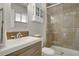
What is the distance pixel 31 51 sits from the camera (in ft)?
3.84

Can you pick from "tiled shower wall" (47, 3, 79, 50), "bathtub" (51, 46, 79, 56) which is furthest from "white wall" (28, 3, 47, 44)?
"bathtub" (51, 46, 79, 56)

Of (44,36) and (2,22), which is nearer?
(2,22)

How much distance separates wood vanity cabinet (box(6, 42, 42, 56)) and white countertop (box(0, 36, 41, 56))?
0.12 ft

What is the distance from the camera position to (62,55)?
1.22 m

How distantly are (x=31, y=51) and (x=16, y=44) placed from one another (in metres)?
0.20

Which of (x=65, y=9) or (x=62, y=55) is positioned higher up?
(x=65, y=9)

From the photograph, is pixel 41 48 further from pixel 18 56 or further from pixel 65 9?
pixel 65 9

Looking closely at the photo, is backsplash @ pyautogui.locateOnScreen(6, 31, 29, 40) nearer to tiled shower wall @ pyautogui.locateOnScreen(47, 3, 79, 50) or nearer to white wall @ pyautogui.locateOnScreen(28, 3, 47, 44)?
white wall @ pyautogui.locateOnScreen(28, 3, 47, 44)

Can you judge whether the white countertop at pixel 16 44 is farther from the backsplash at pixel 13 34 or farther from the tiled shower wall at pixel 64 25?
the tiled shower wall at pixel 64 25

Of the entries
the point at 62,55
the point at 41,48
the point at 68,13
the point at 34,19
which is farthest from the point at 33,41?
the point at 68,13

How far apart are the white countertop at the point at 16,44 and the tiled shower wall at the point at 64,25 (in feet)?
0.67

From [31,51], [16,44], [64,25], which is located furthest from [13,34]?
[64,25]

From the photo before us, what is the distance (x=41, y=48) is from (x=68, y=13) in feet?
1.71

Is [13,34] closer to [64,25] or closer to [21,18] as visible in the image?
[21,18]
